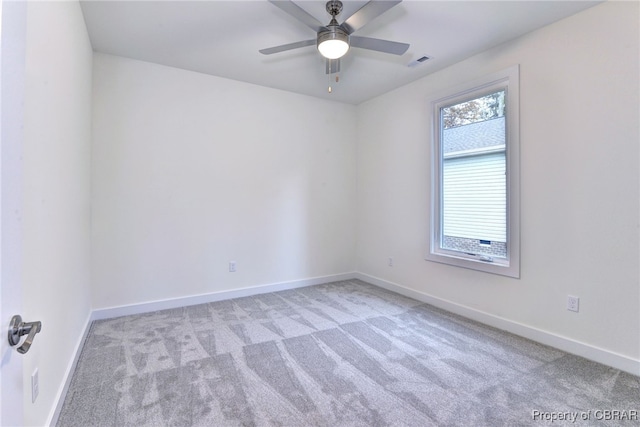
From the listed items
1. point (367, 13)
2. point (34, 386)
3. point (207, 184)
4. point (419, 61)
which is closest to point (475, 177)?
point (419, 61)

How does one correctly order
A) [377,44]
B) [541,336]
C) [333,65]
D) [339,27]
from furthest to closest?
[333,65] < [541,336] < [377,44] < [339,27]

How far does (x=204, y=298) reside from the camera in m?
3.55

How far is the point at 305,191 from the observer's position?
4305 mm

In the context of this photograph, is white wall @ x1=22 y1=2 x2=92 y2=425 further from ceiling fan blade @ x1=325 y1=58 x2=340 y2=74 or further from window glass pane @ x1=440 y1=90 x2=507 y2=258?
window glass pane @ x1=440 y1=90 x2=507 y2=258

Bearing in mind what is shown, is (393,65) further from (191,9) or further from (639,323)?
(639,323)

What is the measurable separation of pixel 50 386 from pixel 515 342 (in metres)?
3.30

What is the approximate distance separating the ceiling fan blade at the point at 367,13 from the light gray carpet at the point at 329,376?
244 cm

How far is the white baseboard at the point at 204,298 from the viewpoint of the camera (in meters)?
3.08

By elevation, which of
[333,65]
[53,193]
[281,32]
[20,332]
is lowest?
[20,332]

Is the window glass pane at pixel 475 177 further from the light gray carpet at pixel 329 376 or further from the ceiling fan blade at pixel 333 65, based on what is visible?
the ceiling fan blade at pixel 333 65

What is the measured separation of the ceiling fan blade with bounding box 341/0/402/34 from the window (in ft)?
5.28

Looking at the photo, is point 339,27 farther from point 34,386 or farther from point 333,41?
point 34,386

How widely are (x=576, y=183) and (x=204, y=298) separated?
3860 mm

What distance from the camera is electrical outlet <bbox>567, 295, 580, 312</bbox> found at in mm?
2375
